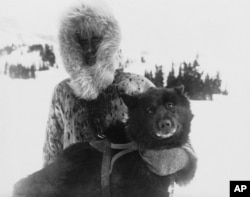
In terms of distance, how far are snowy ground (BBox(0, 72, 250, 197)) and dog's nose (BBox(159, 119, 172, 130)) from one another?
466 millimetres

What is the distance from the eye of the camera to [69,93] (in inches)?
62.4

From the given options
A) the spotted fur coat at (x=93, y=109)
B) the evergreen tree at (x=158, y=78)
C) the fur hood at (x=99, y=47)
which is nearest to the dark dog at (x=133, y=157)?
the spotted fur coat at (x=93, y=109)

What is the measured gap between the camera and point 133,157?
4.39ft

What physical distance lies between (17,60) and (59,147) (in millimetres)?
574

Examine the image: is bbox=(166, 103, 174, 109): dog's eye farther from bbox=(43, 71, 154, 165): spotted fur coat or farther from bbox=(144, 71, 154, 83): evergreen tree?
bbox=(144, 71, 154, 83): evergreen tree

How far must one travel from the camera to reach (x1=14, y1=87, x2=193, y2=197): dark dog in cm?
127

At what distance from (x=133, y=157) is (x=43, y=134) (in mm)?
673

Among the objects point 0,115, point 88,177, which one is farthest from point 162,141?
point 0,115

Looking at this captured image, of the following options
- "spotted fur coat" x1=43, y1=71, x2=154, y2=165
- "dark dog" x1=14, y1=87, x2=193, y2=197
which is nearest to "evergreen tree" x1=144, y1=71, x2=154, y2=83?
"spotted fur coat" x1=43, y1=71, x2=154, y2=165

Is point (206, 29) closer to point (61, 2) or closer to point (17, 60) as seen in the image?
point (61, 2)

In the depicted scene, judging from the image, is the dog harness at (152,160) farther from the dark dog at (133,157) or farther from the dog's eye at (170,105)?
the dog's eye at (170,105)

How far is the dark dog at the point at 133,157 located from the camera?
1.27 meters

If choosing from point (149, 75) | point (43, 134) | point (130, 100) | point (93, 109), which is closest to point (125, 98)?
point (130, 100)

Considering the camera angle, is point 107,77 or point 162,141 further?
point 107,77
